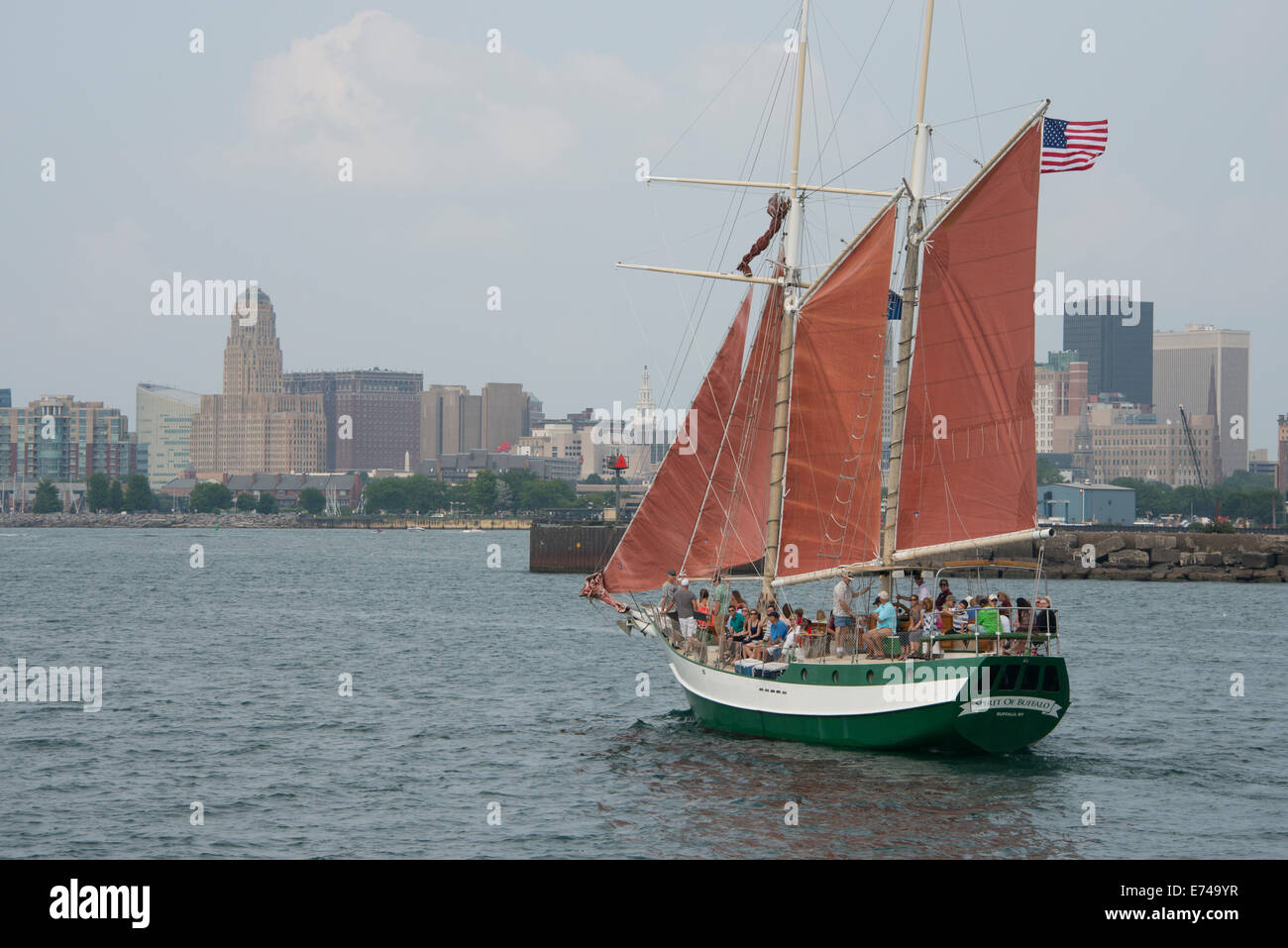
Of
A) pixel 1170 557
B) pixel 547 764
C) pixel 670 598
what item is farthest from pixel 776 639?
pixel 1170 557

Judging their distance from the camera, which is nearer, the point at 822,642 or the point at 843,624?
the point at 843,624

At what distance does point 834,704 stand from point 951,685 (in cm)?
312

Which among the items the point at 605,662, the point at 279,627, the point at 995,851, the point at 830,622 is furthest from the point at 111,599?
the point at 995,851

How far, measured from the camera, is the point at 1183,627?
76312mm

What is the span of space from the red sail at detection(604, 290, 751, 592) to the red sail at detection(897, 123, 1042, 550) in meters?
6.55

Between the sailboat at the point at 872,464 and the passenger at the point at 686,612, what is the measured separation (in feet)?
0.76

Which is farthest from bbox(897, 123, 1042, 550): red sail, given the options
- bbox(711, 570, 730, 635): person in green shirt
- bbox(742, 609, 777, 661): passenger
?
bbox(711, 570, 730, 635): person in green shirt

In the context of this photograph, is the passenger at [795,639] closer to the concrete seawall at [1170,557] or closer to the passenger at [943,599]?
the passenger at [943,599]

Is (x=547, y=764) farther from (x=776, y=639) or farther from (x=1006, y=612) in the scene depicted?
(x=1006, y=612)

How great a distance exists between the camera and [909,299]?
1414 inches

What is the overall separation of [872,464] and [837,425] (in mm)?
1342

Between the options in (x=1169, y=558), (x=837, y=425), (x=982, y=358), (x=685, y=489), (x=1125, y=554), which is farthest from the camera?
(x=1125, y=554)

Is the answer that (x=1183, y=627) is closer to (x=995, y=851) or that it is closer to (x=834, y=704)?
(x=834, y=704)

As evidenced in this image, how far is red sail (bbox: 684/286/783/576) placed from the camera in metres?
39.6
